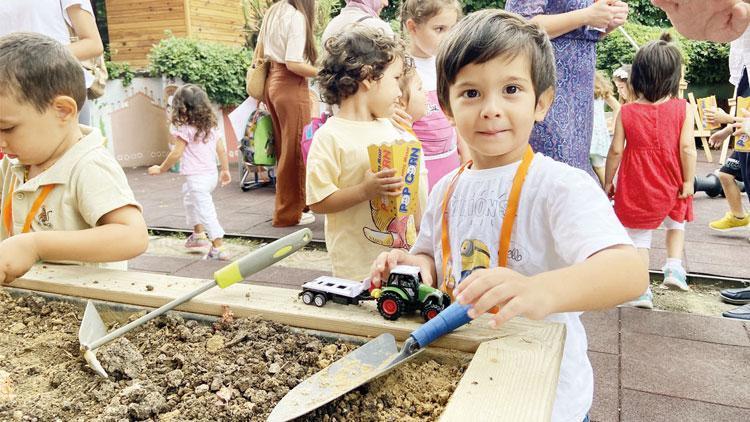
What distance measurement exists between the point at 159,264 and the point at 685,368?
369cm

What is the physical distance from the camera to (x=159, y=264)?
4.65 metres

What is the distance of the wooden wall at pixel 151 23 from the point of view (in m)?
12.4

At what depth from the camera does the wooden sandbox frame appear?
893 mm

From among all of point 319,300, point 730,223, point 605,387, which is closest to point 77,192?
point 319,300

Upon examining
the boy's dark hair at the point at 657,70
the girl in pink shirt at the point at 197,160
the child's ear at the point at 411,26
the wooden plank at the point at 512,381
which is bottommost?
the girl in pink shirt at the point at 197,160

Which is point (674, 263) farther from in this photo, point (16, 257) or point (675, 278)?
point (16, 257)

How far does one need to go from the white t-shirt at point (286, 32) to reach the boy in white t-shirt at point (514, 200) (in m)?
3.41

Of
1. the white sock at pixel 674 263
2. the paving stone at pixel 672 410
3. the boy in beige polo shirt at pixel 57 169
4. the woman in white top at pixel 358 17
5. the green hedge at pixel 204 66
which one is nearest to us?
the boy in beige polo shirt at pixel 57 169

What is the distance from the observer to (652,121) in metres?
3.81

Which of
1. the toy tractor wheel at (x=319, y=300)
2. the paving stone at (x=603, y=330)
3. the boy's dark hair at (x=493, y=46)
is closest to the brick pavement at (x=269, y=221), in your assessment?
the paving stone at (x=603, y=330)

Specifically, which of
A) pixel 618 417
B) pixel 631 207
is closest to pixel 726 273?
pixel 631 207

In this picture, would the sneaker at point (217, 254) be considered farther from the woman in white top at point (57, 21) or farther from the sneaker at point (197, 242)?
the woman in white top at point (57, 21)

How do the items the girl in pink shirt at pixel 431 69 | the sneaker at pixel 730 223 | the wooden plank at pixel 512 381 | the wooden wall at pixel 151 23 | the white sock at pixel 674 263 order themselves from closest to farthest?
the wooden plank at pixel 512 381 < the girl in pink shirt at pixel 431 69 < the white sock at pixel 674 263 < the sneaker at pixel 730 223 < the wooden wall at pixel 151 23

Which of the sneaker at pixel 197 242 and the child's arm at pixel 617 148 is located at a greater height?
the child's arm at pixel 617 148
